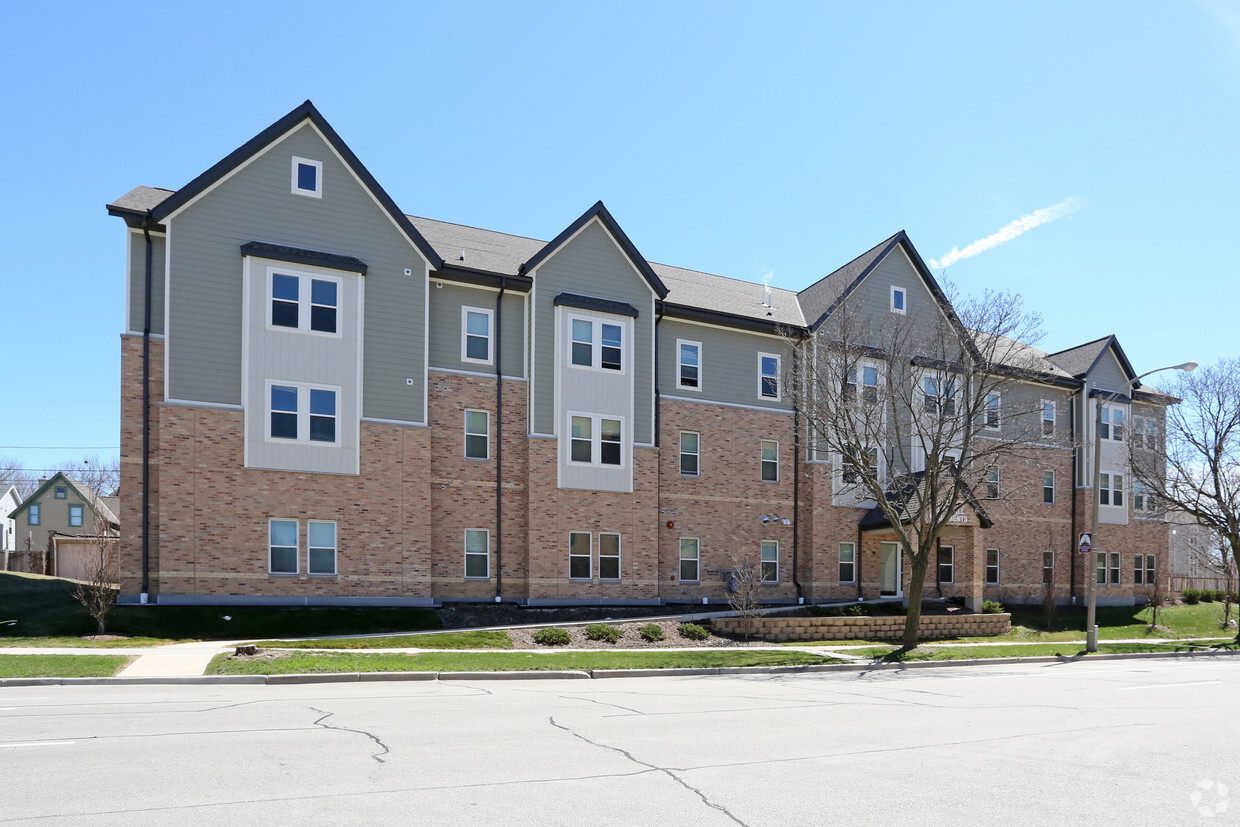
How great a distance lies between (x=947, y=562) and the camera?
115 ft

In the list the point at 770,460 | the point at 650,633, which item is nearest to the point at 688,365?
the point at 770,460

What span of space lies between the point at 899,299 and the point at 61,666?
92.8ft

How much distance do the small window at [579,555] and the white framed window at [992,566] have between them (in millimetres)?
17819

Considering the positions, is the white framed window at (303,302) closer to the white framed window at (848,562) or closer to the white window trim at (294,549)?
the white window trim at (294,549)

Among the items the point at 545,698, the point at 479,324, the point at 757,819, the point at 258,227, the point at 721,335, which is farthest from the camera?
the point at 721,335

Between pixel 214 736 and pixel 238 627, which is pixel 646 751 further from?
pixel 238 627

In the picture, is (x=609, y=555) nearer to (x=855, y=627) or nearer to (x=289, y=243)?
(x=855, y=627)

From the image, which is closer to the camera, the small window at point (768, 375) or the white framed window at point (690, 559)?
the white framed window at point (690, 559)

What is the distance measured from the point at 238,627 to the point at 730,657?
11.8m

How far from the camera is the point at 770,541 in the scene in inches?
1242

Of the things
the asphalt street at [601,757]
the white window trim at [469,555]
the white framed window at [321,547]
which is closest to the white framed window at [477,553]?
the white window trim at [469,555]

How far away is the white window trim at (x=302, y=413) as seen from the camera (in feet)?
78.8

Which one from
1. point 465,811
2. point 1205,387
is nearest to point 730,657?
point 465,811

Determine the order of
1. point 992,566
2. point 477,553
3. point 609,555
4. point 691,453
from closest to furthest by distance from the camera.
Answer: point 477,553 < point 609,555 < point 691,453 < point 992,566
